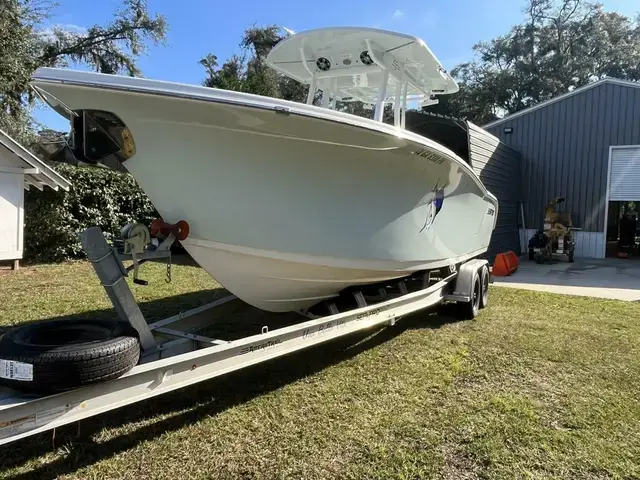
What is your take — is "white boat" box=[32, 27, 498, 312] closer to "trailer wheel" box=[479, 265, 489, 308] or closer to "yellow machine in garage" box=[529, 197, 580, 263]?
"trailer wheel" box=[479, 265, 489, 308]

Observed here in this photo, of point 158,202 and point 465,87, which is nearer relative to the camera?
point 158,202

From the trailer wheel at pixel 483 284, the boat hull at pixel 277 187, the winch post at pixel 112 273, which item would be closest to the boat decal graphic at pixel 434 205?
the boat hull at pixel 277 187

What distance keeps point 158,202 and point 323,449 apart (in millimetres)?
1867

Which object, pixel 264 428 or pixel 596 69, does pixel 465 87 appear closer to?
pixel 596 69

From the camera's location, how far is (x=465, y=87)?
3203cm

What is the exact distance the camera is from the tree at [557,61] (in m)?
30.5

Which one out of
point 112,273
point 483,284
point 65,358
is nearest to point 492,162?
point 483,284

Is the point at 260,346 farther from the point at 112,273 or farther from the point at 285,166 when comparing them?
the point at 285,166

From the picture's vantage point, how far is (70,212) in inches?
388

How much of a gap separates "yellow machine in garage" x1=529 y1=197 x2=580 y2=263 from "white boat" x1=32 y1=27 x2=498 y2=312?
8.59 m

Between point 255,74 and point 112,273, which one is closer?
point 112,273

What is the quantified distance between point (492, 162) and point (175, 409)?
10.2m

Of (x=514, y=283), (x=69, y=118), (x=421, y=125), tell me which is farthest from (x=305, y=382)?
(x=514, y=283)

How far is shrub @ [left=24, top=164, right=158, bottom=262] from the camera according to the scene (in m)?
9.58
